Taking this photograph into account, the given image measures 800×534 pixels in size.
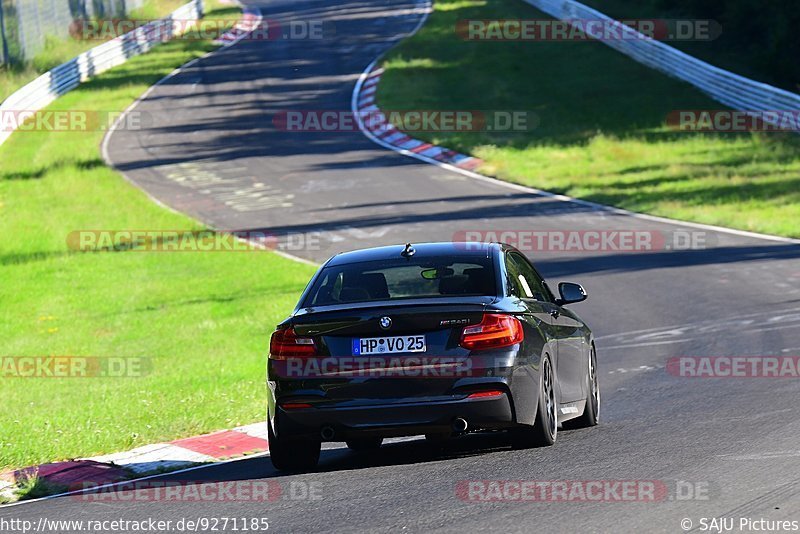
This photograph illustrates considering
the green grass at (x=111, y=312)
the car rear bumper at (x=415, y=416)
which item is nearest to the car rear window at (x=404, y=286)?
the car rear bumper at (x=415, y=416)

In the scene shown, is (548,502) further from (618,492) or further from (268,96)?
(268,96)

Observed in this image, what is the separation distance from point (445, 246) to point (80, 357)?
8375 millimetres

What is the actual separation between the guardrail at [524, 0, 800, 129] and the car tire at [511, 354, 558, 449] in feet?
82.6

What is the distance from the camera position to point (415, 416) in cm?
812

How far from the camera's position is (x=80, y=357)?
16.5 metres

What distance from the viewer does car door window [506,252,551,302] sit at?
30.0 feet
